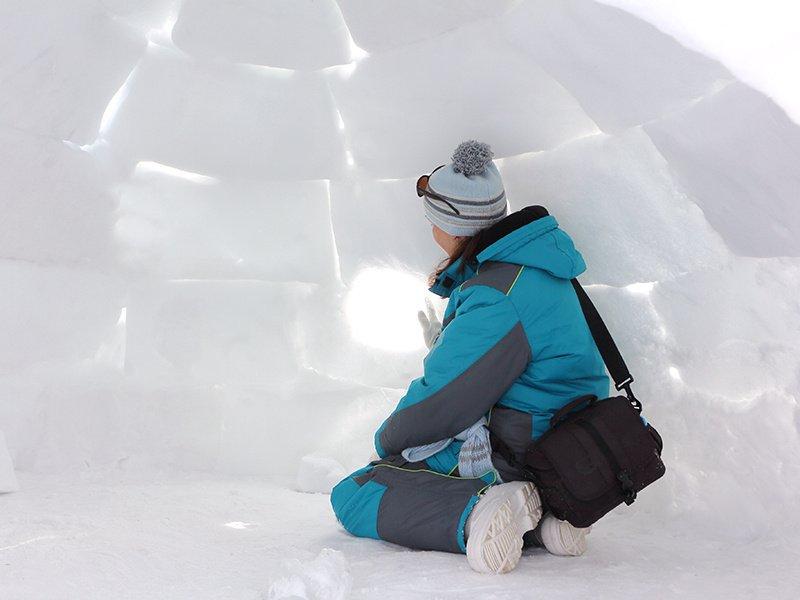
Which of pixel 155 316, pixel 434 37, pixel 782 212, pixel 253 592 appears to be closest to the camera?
pixel 253 592

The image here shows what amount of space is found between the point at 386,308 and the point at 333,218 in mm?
321

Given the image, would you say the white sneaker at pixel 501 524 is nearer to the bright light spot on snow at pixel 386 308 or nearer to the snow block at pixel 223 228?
the bright light spot on snow at pixel 386 308

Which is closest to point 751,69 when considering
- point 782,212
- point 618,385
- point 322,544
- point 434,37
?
point 782,212

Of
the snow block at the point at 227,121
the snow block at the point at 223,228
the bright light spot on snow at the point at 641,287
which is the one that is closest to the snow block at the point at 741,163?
the bright light spot on snow at the point at 641,287

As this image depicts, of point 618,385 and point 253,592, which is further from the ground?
point 618,385

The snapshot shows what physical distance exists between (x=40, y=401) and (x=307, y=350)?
78 cm

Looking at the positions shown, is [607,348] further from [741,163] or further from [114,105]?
[114,105]

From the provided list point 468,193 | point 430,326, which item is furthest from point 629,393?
point 430,326

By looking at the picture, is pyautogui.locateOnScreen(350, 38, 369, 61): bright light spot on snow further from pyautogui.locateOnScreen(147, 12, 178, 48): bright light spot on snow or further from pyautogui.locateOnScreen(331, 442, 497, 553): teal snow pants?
pyautogui.locateOnScreen(331, 442, 497, 553): teal snow pants

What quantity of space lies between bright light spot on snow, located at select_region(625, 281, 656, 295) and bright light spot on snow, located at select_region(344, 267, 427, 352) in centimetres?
66

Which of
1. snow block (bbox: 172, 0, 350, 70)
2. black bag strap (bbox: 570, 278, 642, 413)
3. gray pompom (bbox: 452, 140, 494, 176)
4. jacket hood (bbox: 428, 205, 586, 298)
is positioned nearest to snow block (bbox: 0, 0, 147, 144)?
snow block (bbox: 172, 0, 350, 70)

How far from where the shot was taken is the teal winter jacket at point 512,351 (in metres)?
1.73

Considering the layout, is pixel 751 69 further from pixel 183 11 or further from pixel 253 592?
pixel 183 11

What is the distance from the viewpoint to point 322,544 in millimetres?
1745
